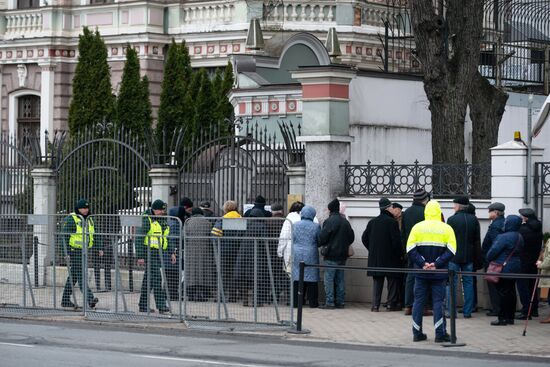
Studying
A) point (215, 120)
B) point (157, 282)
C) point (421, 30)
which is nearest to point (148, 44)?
point (215, 120)

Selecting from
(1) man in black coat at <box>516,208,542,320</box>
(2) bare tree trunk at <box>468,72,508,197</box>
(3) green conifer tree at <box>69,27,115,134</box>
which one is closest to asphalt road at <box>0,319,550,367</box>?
(1) man in black coat at <box>516,208,542,320</box>

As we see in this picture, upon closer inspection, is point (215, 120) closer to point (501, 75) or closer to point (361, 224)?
point (501, 75)

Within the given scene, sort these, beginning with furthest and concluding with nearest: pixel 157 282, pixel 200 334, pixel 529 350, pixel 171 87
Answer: pixel 171 87, pixel 157 282, pixel 200 334, pixel 529 350

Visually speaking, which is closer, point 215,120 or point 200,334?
point 200,334

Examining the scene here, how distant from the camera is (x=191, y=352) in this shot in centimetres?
1612

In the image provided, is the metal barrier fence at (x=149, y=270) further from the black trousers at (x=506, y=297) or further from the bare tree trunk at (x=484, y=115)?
the bare tree trunk at (x=484, y=115)

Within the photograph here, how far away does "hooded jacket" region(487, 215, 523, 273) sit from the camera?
61.1 ft

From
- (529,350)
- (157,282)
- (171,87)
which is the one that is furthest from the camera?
(171,87)

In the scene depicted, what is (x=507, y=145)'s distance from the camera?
19.9 meters

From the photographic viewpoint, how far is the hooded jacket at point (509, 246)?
733 inches

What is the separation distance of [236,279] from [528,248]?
3913mm

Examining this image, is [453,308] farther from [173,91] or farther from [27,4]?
[27,4]

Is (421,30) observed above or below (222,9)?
below

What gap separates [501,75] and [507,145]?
841 centimetres
